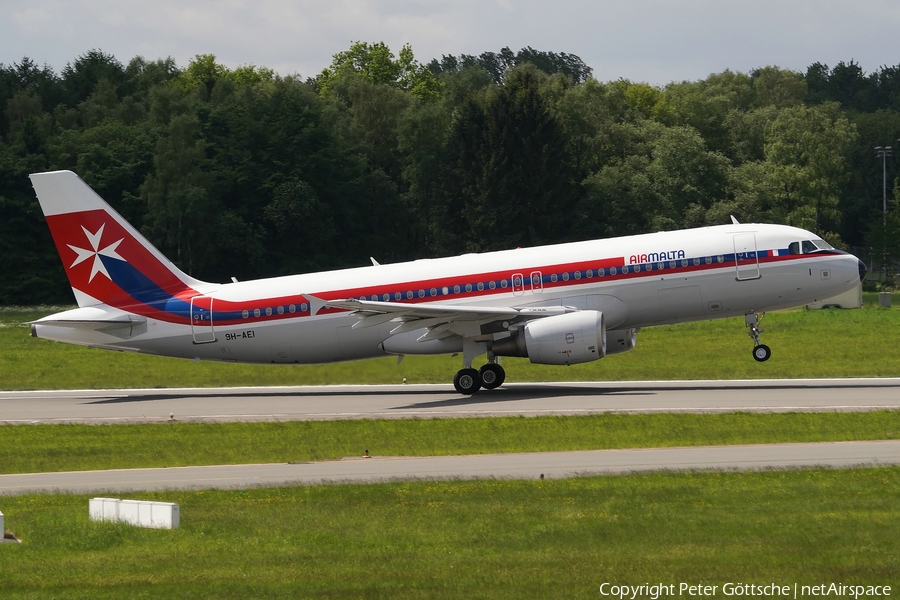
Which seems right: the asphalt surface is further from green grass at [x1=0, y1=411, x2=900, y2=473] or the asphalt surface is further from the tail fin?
the tail fin

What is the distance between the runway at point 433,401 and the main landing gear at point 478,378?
297 mm

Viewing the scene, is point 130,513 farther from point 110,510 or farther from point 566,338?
point 566,338

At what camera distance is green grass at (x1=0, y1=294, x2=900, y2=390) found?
39738mm

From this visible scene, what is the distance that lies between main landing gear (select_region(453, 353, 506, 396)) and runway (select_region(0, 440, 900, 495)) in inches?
483

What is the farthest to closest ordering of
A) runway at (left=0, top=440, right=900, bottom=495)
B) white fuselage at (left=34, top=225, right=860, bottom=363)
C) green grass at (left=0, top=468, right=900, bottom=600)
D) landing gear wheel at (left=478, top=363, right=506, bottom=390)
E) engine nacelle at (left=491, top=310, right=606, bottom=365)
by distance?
landing gear wheel at (left=478, top=363, right=506, bottom=390), white fuselage at (left=34, top=225, right=860, bottom=363), engine nacelle at (left=491, top=310, right=606, bottom=365), runway at (left=0, top=440, right=900, bottom=495), green grass at (left=0, top=468, right=900, bottom=600)

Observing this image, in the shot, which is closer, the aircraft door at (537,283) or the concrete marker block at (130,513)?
the concrete marker block at (130,513)

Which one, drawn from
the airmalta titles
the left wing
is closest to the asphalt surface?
the left wing

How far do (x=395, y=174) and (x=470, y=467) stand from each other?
89.7 metres

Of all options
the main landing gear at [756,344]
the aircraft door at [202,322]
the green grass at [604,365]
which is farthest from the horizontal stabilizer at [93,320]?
the main landing gear at [756,344]

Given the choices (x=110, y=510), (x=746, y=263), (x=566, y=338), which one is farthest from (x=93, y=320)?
(x=110, y=510)

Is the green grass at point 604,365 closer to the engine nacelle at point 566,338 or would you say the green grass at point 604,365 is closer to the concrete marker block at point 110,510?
the engine nacelle at point 566,338

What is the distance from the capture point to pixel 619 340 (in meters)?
36.9

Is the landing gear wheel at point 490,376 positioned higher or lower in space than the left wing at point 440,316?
lower

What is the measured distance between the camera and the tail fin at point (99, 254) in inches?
1512
